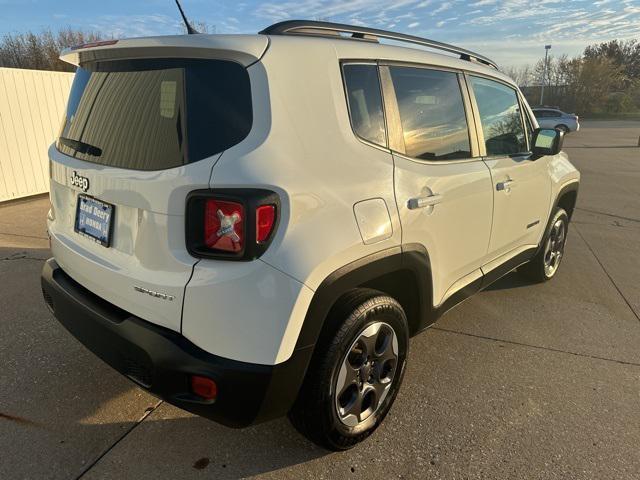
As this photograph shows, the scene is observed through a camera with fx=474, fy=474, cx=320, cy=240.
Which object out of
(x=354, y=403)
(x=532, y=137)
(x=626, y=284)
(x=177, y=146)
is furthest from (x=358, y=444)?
(x=626, y=284)

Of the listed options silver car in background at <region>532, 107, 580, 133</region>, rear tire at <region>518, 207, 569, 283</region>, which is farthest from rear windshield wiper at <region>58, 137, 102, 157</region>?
silver car in background at <region>532, 107, 580, 133</region>

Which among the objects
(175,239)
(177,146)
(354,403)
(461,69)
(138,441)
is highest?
(461,69)

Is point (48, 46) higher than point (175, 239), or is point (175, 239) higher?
point (48, 46)

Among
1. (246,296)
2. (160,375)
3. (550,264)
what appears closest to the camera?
(246,296)

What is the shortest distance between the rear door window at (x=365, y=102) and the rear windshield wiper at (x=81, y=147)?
113 cm

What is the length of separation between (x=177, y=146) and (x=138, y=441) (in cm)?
147

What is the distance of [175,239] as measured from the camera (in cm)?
175

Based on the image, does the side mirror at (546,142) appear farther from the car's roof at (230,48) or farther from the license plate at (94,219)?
the license plate at (94,219)

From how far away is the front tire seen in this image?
2020mm

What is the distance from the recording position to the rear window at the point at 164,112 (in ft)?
5.74

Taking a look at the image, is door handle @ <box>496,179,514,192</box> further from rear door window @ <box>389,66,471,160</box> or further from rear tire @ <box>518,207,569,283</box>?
rear tire @ <box>518,207,569,283</box>

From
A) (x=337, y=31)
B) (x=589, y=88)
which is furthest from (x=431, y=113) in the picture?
(x=589, y=88)

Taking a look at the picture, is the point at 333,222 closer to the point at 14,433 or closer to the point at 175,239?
the point at 175,239

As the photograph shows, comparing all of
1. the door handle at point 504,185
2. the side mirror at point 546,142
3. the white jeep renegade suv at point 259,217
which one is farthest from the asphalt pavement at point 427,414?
the side mirror at point 546,142
